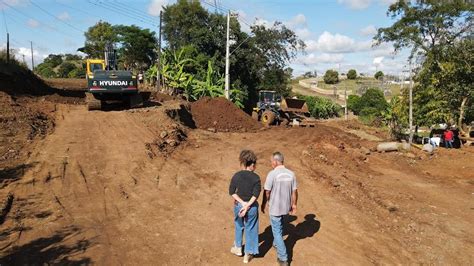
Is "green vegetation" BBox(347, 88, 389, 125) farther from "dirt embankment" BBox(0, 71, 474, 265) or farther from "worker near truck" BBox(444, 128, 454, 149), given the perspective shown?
"dirt embankment" BBox(0, 71, 474, 265)

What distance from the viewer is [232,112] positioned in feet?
72.1

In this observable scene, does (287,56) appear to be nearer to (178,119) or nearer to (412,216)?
(178,119)

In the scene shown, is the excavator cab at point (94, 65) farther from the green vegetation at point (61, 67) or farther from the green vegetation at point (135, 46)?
the green vegetation at point (61, 67)

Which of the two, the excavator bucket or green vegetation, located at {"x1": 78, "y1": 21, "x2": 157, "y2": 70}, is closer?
the excavator bucket

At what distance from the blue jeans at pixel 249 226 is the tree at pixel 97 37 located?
56.0 metres

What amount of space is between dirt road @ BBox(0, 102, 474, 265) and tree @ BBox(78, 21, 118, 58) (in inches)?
1834

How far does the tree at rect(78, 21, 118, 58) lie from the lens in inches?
2320

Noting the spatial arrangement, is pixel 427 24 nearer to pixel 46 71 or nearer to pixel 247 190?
pixel 247 190

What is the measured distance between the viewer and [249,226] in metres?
6.24

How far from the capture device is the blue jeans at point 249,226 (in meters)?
6.15

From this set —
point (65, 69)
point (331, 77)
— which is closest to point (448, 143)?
→ point (65, 69)

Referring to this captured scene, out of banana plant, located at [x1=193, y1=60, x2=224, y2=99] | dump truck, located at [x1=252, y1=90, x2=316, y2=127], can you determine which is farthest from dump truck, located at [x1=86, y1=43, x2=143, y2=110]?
banana plant, located at [x1=193, y1=60, x2=224, y2=99]

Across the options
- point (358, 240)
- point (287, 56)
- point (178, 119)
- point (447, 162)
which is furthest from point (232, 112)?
point (287, 56)

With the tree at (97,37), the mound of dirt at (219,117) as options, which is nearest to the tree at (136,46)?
the tree at (97,37)
